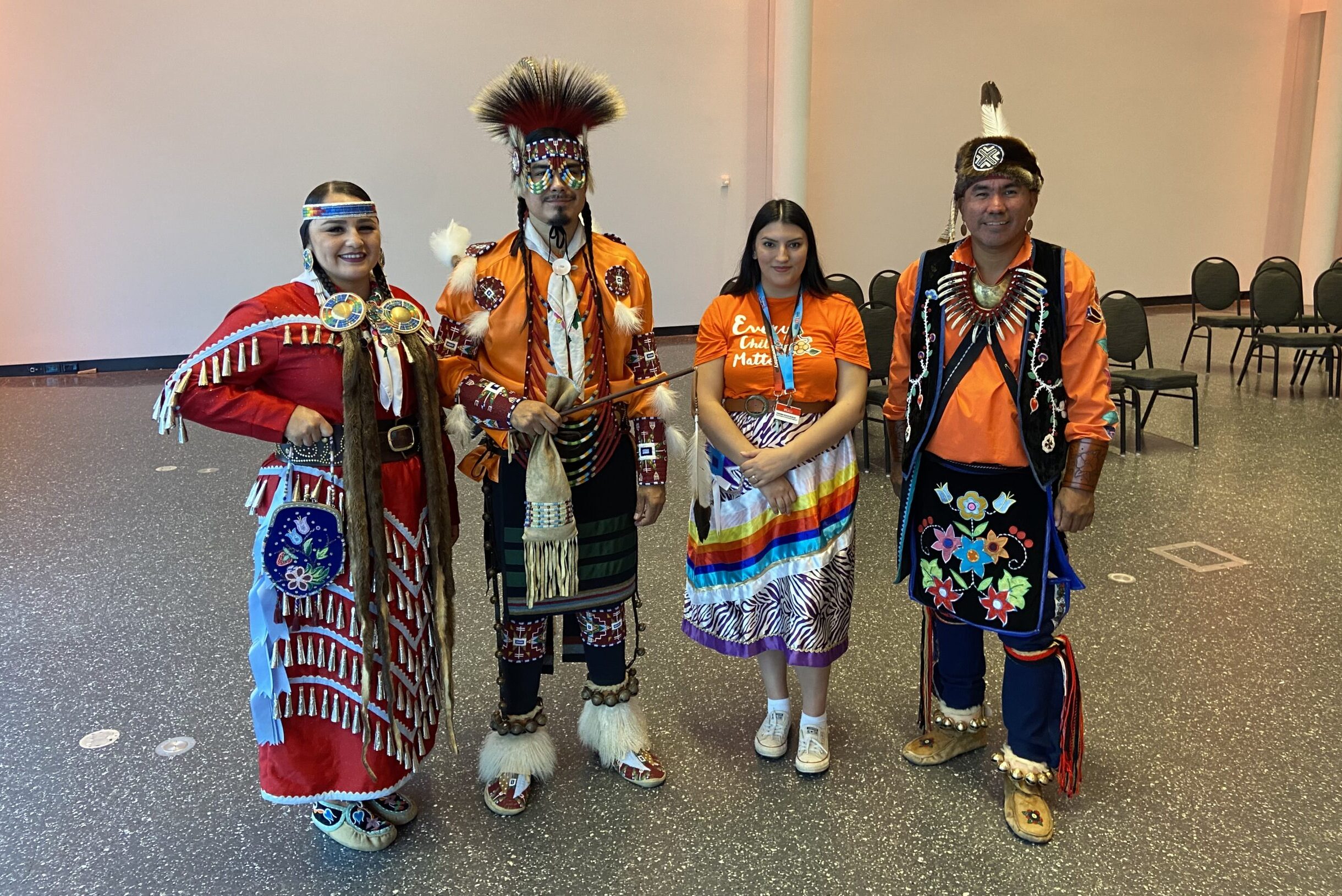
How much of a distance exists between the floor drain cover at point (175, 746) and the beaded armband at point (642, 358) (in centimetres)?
151

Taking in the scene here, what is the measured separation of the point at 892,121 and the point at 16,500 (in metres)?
8.47

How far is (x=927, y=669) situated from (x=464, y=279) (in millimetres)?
1460

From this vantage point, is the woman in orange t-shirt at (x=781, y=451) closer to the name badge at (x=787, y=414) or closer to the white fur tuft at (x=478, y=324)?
the name badge at (x=787, y=414)

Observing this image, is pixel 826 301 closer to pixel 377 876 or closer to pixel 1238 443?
pixel 377 876

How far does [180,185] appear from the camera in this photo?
754 cm

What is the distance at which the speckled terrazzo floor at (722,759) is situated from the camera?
6.13 feet

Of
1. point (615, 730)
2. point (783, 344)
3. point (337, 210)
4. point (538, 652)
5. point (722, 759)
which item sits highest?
point (337, 210)

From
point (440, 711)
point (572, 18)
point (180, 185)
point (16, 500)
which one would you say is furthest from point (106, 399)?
point (440, 711)

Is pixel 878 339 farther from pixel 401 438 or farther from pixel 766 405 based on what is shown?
pixel 401 438

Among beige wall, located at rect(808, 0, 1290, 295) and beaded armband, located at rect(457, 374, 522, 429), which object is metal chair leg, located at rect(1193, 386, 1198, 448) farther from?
beige wall, located at rect(808, 0, 1290, 295)

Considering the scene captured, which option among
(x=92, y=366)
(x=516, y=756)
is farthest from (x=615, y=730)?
(x=92, y=366)

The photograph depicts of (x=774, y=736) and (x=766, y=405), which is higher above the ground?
(x=766, y=405)

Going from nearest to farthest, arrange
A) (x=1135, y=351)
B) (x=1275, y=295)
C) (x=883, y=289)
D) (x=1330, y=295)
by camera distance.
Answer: (x=1135, y=351), (x=883, y=289), (x=1330, y=295), (x=1275, y=295)

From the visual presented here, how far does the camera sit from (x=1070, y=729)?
6.50 ft
